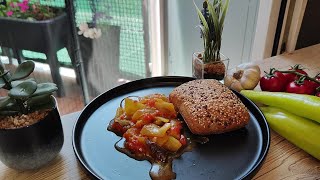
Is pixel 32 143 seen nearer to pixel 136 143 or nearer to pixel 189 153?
pixel 136 143

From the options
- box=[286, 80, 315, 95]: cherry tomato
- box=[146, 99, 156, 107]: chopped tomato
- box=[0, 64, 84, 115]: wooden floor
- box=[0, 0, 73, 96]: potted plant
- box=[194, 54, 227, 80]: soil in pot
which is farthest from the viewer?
box=[0, 64, 84, 115]: wooden floor

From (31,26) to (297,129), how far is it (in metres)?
1.54

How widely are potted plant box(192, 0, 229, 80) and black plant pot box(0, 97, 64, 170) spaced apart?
560 mm

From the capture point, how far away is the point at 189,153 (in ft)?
2.34

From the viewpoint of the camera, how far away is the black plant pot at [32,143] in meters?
0.61

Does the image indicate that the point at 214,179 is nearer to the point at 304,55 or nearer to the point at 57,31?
the point at 304,55

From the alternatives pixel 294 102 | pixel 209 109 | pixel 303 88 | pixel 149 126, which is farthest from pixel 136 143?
pixel 303 88

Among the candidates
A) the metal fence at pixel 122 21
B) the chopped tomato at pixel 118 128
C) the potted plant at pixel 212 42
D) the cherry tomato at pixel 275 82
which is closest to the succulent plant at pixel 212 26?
the potted plant at pixel 212 42

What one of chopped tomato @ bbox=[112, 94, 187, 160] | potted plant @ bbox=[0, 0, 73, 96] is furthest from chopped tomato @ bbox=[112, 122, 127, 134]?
potted plant @ bbox=[0, 0, 73, 96]

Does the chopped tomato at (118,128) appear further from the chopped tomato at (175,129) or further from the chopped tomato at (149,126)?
the chopped tomato at (175,129)

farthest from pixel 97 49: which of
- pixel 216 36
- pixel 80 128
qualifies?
pixel 80 128

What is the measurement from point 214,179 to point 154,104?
0.86 ft

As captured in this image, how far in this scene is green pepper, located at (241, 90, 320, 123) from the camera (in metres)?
0.77

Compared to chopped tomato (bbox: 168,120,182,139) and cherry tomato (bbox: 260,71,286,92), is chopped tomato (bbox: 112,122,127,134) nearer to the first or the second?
chopped tomato (bbox: 168,120,182,139)
